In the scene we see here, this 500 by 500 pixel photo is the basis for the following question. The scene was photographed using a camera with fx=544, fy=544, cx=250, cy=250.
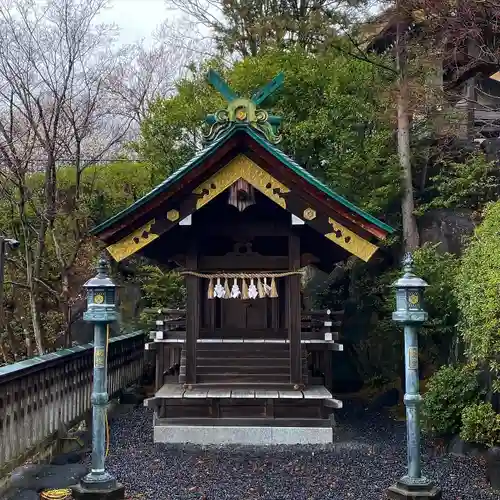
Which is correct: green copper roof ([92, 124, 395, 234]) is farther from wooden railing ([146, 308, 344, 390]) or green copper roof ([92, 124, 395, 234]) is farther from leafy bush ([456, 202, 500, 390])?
wooden railing ([146, 308, 344, 390])

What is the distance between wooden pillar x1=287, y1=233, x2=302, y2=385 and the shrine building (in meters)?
0.02

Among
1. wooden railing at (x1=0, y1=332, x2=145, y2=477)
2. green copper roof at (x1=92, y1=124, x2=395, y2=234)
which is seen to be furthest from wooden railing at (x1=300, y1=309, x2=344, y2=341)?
wooden railing at (x1=0, y1=332, x2=145, y2=477)

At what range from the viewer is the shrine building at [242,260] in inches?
297

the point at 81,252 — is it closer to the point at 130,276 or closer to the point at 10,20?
the point at 130,276

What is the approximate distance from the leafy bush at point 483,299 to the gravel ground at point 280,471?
1248mm

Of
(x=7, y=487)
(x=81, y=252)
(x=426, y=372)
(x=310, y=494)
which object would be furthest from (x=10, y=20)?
(x=426, y=372)

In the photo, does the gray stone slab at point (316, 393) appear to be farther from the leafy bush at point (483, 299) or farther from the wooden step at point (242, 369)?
the leafy bush at point (483, 299)

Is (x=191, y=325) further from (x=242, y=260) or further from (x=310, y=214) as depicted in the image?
(x=310, y=214)

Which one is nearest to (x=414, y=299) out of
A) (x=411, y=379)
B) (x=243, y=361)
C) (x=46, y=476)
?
(x=411, y=379)

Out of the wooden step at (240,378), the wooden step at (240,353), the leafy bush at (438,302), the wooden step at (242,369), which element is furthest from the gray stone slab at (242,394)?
the leafy bush at (438,302)

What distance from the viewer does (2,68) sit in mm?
11438

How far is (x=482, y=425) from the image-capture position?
616 centimetres

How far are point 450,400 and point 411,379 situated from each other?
8.30 ft

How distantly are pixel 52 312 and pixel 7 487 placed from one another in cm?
1021
